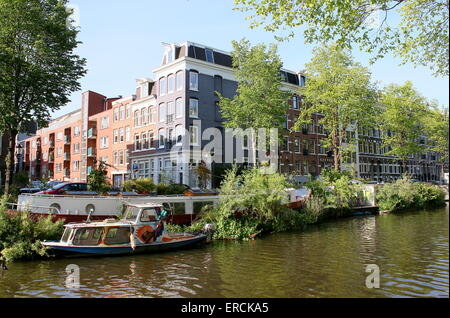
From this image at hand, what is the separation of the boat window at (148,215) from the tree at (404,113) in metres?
37.0

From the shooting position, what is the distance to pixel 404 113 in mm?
45781

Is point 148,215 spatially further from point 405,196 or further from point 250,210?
point 405,196

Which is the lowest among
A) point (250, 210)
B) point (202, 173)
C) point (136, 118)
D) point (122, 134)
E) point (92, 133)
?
point (250, 210)

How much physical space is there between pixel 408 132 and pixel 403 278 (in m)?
39.4

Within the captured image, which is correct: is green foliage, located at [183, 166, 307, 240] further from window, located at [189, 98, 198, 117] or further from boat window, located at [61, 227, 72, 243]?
window, located at [189, 98, 198, 117]

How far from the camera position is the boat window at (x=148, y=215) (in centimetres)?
1608

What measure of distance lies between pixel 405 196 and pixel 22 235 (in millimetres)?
32388

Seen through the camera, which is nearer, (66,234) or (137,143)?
(66,234)

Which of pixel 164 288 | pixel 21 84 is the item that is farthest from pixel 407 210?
pixel 21 84

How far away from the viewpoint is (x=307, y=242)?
59.8 feet

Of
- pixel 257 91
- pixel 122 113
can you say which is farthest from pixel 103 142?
pixel 257 91

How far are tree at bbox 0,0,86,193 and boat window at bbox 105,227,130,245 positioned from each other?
35.8ft

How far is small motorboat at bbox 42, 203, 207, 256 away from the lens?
48.3 feet

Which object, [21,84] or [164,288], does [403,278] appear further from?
[21,84]
